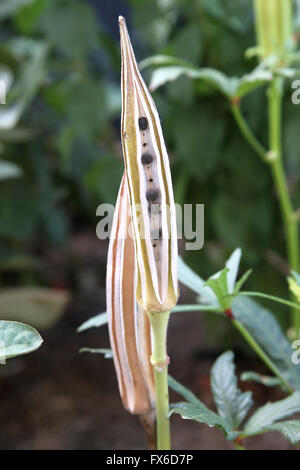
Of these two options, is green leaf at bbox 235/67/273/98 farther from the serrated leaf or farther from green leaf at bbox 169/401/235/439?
green leaf at bbox 169/401/235/439

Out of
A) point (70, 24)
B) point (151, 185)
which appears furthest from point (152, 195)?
point (70, 24)

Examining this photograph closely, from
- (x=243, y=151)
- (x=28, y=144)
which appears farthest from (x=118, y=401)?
(x=28, y=144)

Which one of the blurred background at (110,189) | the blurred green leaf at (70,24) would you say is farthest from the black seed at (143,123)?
the blurred green leaf at (70,24)

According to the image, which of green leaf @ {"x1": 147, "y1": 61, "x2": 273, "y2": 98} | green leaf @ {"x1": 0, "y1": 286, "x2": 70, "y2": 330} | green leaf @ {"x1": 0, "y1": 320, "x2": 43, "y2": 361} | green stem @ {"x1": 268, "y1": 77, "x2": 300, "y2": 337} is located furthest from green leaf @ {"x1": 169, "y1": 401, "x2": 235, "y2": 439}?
green leaf @ {"x1": 0, "y1": 286, "x2": 70, "y2": 330}

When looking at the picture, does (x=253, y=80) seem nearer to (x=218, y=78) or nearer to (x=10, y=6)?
(x=218, y=78)

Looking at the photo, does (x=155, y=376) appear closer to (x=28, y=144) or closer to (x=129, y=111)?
(x=129, y=111)
